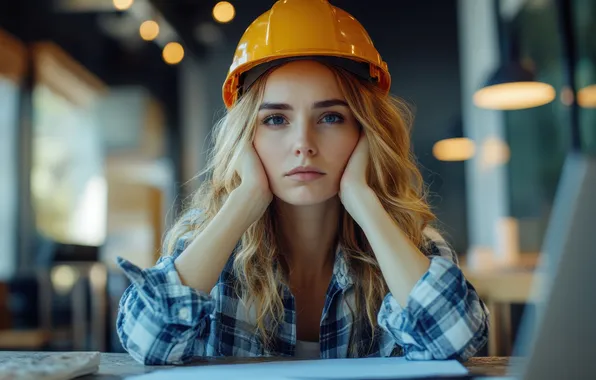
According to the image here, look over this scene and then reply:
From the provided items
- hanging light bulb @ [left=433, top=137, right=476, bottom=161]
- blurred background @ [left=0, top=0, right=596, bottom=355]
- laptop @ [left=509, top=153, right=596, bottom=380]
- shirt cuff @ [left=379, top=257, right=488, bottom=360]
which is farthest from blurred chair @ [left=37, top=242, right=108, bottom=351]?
laptop @ [left=509, top=153, right=596, bottom=380]

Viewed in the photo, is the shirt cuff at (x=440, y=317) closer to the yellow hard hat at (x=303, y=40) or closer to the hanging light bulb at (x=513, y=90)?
the yellow hard hat at (x=303, y=40)

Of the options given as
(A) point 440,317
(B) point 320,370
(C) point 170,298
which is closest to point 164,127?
(C) point 170,298

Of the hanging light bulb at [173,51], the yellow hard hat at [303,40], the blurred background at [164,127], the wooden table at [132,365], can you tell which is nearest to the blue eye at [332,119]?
the yellow hard hat at [303,40]

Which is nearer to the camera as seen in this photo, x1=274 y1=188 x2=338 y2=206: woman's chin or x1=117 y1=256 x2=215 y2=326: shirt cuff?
x1=117 y1=256 x2=215 y2=326: shirt cuff

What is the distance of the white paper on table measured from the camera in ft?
2.85

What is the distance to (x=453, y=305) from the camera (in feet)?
3.65

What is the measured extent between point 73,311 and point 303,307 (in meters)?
4.15

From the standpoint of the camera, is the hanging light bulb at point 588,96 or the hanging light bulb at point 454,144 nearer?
the hanging light bulb at point 588,96

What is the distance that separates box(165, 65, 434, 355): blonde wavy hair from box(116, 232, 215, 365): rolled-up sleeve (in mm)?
277

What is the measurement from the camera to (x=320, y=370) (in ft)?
3.00

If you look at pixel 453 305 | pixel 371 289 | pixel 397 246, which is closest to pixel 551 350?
pixel 453 305

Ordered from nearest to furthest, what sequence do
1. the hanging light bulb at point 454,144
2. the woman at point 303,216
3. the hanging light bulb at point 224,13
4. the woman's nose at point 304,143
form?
the woman at point 303,216
the woman's nose at point 304,143
the hanging light bulb at point 224,13
the hanging light bulb at point 454,144

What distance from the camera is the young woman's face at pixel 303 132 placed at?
1.35 m

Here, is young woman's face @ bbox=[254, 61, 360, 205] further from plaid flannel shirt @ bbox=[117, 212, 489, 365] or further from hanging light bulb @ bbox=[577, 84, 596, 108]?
hanging light bulb @ bbox=[577, 84, 596, 108]
